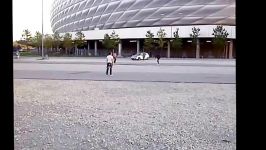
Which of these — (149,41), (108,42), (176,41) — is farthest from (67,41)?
(176,41)

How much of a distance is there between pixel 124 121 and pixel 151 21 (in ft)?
201

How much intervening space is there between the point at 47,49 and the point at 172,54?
29.9m

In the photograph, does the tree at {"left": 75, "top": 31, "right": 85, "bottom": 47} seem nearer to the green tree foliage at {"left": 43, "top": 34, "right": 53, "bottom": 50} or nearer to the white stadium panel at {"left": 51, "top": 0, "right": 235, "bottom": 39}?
the white stadium panel at {"left": 51, "top": 0, "right": 235, "bottom": 39}

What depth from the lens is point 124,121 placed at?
6.64 metres

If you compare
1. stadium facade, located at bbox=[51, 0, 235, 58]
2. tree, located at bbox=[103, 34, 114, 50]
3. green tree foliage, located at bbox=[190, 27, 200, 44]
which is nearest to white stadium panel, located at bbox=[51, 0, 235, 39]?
stadium facade, located at bbox=[51, 0, 235, 58]

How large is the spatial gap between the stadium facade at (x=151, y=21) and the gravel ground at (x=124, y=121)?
159ft

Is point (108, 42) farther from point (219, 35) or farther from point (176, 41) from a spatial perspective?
point (219, 35)

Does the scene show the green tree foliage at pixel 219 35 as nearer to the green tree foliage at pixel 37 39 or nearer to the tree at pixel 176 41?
the tree at pixel 176 41

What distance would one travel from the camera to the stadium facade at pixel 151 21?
62812 millimetres

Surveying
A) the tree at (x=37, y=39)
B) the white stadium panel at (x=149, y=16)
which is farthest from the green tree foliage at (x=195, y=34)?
the tree at (x=37, y=39)
